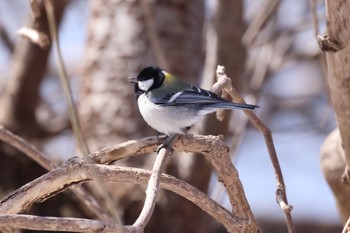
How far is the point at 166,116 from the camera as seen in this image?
1.91m

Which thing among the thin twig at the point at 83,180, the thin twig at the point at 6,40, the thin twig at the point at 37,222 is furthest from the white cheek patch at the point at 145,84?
the thin twig at the point at 6,40

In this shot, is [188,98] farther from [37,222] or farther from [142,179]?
[37,222]

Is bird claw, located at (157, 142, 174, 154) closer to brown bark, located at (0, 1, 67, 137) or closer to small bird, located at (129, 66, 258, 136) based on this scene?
small bird, located at (129, 66, 258, 136)

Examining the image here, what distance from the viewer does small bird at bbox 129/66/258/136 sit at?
1813 mm

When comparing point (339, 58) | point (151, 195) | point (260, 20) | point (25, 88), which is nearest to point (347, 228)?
point (339, 58)

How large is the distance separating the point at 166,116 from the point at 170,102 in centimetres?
7

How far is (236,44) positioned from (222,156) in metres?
1.46

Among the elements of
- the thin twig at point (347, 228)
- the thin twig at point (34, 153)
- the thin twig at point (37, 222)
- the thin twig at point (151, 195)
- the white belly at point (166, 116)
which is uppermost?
the white belly at point (166, 116)

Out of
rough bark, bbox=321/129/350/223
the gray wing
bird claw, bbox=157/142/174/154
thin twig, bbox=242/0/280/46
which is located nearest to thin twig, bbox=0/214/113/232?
bird claw, bbox=157/142/174/154

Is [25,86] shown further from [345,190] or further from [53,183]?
[53,183]

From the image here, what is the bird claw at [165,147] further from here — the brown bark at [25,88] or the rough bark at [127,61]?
A: the brown bark at [25,88]

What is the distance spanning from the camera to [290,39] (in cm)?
378

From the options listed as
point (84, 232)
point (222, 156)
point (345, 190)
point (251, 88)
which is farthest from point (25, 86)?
point (84, 232)

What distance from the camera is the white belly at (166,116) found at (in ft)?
6.08
